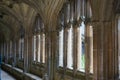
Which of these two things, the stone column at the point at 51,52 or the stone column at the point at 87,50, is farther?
the stone column at the point at 51,52

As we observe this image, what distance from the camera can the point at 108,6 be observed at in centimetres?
581

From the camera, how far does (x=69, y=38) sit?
8.64m

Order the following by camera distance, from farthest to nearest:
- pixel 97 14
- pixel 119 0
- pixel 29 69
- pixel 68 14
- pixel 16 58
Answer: pixel 16 58, pixel 29 69, pixel 68 14, pixel 97 14, pixel 119 0

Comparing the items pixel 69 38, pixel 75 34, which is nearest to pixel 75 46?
pixel 75 34

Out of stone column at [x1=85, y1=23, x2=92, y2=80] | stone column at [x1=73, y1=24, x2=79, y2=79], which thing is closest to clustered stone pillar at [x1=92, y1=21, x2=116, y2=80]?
stone column at [x1=85, y1=23, x2=92, y2=80]

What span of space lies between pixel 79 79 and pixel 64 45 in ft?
5.33

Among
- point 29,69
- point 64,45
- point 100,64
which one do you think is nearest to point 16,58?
point 29,69

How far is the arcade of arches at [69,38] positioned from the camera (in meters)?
5.85

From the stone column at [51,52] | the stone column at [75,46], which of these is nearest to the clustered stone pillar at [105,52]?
the stone column at [75,46]

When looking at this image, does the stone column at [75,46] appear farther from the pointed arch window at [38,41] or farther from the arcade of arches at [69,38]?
the pointed arch window at [38,41]

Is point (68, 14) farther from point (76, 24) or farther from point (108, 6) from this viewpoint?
point (108, 6)

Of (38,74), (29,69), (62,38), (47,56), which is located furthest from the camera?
(29,69)

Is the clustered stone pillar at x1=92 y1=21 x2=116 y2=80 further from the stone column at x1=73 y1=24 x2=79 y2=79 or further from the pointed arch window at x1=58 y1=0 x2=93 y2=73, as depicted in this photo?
the stone column at x1=73 y1=24 x2=79 y2=79

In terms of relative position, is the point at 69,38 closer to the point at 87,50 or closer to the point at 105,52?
the point at 87,50
